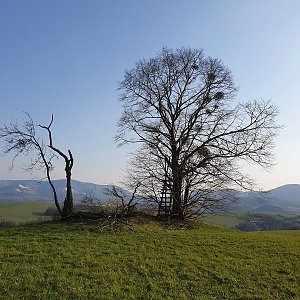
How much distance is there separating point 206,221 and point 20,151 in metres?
15.1

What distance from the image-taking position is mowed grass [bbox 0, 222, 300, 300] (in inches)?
402

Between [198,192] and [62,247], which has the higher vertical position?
[198,192]

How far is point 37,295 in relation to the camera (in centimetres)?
940

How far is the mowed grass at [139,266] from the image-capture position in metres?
10.2

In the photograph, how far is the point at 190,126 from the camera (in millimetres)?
27656

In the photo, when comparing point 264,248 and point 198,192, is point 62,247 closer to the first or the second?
point 264,248

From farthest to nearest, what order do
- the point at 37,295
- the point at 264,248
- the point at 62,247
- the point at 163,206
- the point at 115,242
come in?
1. the point at 163,206
2. the point at 264,248
3. the point at 115,242
4. the point at 62,247
5. the point at 37,295

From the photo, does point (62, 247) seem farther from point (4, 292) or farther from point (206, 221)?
point (206, 221)

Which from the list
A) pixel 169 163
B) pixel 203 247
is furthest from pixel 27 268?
pixel 169 163

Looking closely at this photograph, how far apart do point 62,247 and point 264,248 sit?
9.37 meters

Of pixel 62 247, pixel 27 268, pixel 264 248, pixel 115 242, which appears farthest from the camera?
pixel 264 248

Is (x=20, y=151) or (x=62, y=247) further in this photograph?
(x=20, y=151)

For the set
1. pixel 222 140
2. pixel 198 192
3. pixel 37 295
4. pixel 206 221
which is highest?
pixel 222 140

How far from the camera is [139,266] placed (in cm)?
1239
